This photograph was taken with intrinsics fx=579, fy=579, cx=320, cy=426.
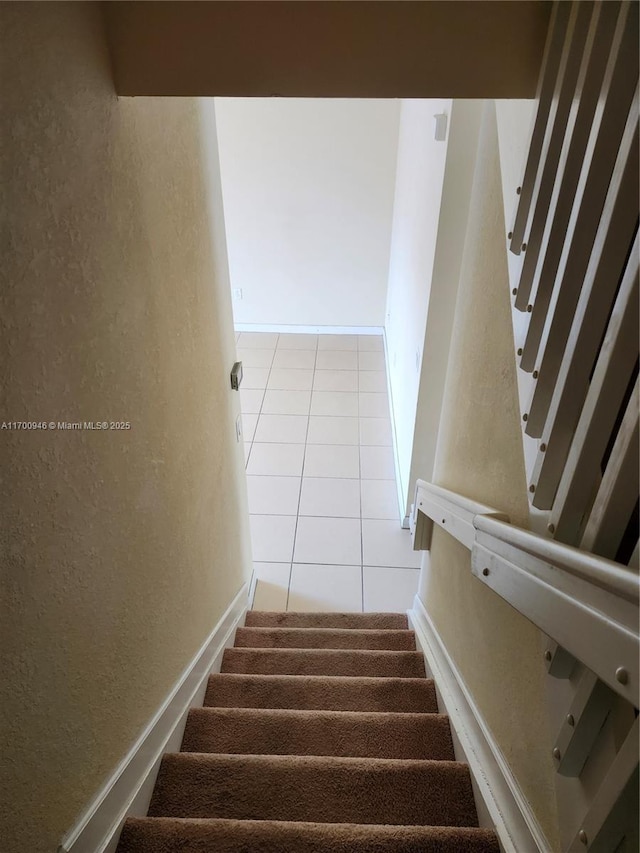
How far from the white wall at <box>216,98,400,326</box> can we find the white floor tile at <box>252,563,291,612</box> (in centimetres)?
352

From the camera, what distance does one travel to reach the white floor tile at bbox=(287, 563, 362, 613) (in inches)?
124

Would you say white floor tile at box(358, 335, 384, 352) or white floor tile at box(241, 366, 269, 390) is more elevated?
white floor tile at box(358, 335, 384, 352)

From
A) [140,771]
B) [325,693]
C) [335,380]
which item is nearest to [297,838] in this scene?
[140,771]

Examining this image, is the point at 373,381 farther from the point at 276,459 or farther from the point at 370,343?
the point at 276,459

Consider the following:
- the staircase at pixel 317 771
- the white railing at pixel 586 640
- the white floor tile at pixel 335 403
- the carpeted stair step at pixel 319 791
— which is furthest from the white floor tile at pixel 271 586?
the white railing at pixel 586 640

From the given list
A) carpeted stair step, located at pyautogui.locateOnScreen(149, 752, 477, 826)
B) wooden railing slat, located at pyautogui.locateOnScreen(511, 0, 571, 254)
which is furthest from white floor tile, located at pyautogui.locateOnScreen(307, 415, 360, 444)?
wooden railing slat, located at pyautogui.locateOnScreen(511, 0, 571, 254)

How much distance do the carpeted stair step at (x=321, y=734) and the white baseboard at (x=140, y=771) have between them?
0.34 feet

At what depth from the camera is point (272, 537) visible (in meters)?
3.63

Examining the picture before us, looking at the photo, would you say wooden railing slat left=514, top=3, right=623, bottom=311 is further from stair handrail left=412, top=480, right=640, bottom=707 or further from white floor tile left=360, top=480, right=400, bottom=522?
white floor tile left=360, top=480, right=400, bottom=522

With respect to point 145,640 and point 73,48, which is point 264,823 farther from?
point 73,48

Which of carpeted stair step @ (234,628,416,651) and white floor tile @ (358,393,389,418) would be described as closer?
carpeted stair step @ (234,628,416,651)

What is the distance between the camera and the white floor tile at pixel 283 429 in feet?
14.9

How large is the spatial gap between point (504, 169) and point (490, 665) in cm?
130

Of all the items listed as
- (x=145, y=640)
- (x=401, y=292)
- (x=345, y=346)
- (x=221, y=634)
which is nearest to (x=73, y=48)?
(x=145, y=640)
